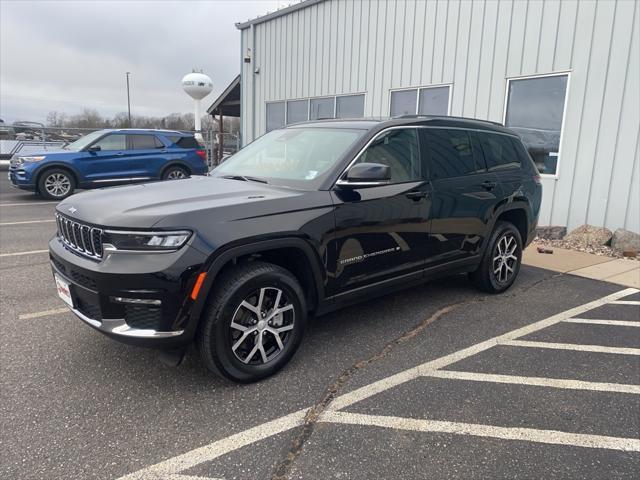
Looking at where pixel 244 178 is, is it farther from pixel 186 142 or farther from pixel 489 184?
pixel 186 142

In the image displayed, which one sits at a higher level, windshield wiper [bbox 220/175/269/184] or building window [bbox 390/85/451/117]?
building window [bbox 390/85/451/117]

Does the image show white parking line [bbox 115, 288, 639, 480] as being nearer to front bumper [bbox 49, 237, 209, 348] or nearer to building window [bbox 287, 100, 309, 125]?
front bumper [bbox 49, 237, 209, 348]

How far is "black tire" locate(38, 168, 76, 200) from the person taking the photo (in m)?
11.3

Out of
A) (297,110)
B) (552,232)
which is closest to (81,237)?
(552,232)

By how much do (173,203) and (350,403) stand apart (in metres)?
1.67

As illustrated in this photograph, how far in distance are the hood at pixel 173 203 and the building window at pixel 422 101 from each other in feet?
22.9

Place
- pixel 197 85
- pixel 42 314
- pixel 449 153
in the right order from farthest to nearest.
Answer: pixel 197 85
pixel 449 153
pixel 42 314

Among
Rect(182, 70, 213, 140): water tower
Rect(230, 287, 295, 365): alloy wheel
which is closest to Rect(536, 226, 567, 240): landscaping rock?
Rect(230, 287, 295, 365): alloy wheel

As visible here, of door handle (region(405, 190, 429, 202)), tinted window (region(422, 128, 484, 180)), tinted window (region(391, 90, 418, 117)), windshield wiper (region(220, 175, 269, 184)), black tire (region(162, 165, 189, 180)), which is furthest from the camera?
black tire (region(162, 165, 189, 180))

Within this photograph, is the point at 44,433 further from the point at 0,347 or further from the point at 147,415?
the point at 0,347

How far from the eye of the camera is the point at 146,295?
268cm

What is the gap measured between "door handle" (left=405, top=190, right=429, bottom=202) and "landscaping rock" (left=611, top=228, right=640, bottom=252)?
485 cm

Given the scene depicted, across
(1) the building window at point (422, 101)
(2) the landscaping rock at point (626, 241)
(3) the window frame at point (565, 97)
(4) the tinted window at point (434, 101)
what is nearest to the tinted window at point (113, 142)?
(1) the building window at point (422, 101)

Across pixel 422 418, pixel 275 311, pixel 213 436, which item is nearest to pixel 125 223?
pixel 275 311
